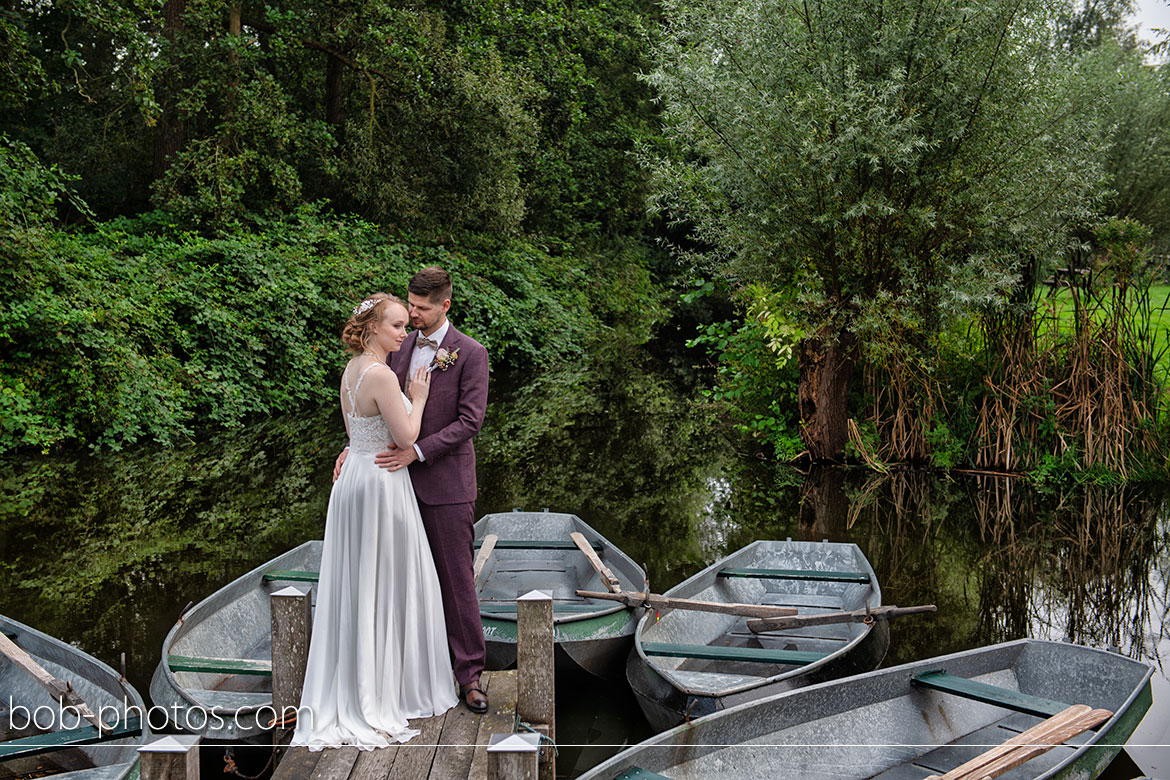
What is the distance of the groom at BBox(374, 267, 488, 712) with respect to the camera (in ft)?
14.4

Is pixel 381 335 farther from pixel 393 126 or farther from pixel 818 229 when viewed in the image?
pixel 393 126

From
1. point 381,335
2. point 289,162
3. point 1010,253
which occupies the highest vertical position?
point 289,162

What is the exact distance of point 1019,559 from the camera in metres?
9.13

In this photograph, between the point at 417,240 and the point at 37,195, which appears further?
the point at 417,240

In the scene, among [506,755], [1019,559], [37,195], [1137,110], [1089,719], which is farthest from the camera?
[1137,110]

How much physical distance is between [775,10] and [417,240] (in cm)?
1367

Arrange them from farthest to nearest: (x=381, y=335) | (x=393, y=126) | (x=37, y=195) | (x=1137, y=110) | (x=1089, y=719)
→ 1. (x=1137, y=110)
2. (x=393, y=126)
3. (x=37, y=195)
4. (x=1089, y=719)
5. (x=381, y=335)

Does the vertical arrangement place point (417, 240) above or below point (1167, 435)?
above

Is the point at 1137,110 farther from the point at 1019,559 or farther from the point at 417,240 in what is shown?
the point at 1019,559

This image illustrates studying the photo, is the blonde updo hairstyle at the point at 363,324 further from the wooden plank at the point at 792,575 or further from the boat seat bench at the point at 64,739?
the wooden plank at the point at 792,575

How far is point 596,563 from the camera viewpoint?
23.5 ft

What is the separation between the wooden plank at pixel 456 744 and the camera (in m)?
3.96

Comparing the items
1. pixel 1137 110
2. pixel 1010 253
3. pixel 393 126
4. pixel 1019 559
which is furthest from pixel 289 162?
pixel 1137 110

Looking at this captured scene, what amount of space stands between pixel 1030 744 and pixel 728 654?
1.75m
